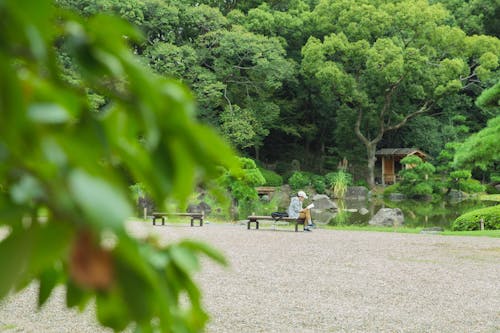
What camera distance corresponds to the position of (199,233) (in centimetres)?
1088

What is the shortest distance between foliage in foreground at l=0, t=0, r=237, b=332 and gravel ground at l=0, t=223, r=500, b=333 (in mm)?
2385

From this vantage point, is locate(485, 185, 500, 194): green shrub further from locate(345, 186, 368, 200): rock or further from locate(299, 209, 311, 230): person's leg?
locate(299, 209, 311, 230): person's leg

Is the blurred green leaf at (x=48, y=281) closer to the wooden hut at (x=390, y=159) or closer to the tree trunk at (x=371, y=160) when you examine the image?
the tree trunk at (x=371, y=160)

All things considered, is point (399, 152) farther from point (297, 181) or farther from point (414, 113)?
point (297, 181)

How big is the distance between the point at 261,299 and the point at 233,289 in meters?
0.50

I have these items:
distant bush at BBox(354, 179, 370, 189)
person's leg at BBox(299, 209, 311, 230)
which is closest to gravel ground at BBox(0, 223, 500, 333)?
person's leg at BBox(299, 209, 311, 230)

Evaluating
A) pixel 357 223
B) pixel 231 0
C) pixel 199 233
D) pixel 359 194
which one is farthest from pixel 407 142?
pixel 199 233

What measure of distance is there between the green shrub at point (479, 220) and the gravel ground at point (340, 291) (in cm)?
230

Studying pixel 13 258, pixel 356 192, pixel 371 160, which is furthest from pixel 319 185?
pixel 13 258

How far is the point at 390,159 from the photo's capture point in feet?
98.2

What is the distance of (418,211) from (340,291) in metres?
14.5

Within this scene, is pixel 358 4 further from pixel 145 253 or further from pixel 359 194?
pixel 145 253

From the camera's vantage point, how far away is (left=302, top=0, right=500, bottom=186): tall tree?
2550 cm

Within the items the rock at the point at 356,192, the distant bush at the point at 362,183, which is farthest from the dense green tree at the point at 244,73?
the distant bush at the point at 362,183
